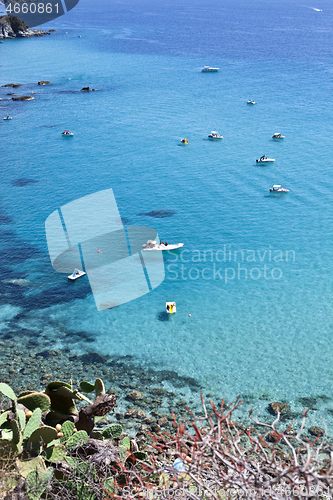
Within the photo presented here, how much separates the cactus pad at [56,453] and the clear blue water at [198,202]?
12578 millimetres

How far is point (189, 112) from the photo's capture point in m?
78.7

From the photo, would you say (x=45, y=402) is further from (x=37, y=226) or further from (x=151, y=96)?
(x=151, y=96)

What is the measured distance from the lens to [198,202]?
50.5 meters

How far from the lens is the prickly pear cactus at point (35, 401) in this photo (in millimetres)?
14773

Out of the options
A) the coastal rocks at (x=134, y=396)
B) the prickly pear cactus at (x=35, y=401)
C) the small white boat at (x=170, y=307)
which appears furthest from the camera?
the small white boat at (x=170, y=307)

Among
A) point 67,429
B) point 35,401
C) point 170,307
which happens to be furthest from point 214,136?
point 67,429

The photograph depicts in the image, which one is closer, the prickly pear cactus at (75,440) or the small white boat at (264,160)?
the prickly pear cactus at (75,440)

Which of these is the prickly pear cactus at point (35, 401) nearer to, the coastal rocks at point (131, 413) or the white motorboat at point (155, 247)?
the coastal rocks at point (131, 413)

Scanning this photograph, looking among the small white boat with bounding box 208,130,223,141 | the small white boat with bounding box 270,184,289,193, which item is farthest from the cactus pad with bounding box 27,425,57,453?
the small white boat with bounding box 208,130,223,141

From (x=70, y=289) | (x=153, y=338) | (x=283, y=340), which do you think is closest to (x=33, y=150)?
(x=70, y=289)

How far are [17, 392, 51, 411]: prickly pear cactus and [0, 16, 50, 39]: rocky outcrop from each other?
565 ft

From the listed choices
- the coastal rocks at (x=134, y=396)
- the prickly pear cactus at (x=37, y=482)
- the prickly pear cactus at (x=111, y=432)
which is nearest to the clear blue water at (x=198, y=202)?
the coastal rocks at (x=134, y=396)

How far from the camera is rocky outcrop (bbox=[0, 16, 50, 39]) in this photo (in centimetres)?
15712

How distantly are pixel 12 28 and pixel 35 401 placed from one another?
17488cm
